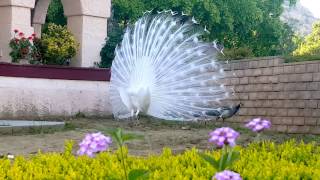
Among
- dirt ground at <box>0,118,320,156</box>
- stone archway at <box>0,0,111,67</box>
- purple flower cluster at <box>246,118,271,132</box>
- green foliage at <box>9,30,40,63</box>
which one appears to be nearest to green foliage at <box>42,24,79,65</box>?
green foliage at <box>9,30,40,63</box>

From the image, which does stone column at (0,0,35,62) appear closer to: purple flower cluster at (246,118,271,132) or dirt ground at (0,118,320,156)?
dirt ground at (0,118,320,156)

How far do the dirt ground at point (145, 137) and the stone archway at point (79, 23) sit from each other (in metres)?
2.48

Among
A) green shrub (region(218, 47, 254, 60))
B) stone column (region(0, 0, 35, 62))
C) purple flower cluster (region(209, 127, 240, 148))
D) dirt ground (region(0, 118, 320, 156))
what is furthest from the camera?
green shrub (region(218, 47, 254, 60))

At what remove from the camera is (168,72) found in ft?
39.5

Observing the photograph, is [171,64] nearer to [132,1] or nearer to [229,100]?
[229,100]

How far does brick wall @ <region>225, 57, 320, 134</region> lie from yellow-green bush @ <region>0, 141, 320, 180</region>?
18.5ft

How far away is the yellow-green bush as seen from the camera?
4465mm

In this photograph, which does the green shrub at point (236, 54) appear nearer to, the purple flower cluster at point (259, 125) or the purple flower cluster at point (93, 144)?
the purple flower cluster at point (259, 125)

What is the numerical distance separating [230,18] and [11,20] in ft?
44.9

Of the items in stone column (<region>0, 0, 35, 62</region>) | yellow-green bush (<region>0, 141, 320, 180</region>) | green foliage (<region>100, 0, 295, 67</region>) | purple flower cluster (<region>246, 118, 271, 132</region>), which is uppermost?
green foliage (<region>100, 0, 295, 67</region>)

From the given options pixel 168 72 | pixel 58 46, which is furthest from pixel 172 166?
pixel 58 46

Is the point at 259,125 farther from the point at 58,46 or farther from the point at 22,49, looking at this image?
the point at 58,46

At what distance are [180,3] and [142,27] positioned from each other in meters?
11.5

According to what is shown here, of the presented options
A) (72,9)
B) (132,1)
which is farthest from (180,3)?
(72,9)
